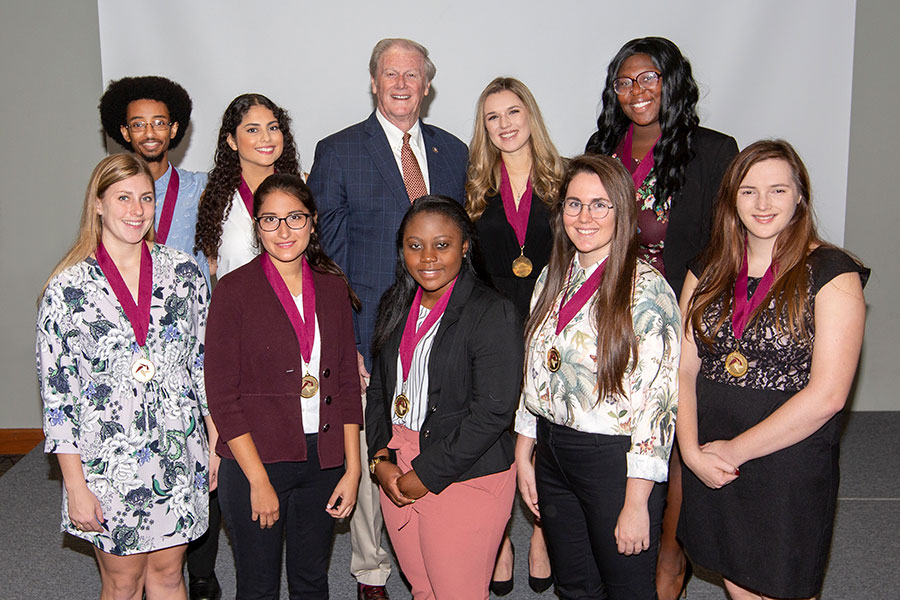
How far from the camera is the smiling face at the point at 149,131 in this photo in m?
2.99

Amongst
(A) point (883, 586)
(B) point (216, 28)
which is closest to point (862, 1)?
(A) point (883, 586)

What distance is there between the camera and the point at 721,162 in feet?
9.15

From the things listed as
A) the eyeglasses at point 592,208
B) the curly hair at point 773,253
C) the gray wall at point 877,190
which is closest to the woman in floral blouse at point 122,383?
the eyeglasses at point 592,208

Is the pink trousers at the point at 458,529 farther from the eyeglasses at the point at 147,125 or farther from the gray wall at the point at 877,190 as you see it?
the gray wall at the point at 877,190

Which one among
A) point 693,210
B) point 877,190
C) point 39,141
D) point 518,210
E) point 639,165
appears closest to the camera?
point 693,210

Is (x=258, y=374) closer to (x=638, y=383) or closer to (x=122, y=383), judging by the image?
(x=122, y=383)

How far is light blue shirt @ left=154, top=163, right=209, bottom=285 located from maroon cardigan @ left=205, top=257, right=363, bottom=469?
68 cm

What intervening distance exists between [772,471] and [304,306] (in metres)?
1.50

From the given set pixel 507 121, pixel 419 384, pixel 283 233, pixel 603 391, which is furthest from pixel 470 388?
pixel 507 121

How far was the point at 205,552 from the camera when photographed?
10.1 feet

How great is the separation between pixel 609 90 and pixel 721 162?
535mm

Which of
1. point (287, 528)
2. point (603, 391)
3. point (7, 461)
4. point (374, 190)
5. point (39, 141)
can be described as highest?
point (39, 141)

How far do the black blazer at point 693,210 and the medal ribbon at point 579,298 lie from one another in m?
0.65

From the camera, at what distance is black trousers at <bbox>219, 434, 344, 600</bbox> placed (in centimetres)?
233
